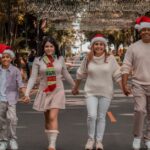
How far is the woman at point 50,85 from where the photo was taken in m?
9.28

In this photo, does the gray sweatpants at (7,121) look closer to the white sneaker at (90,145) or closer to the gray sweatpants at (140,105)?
the white sneaker at (90,145)

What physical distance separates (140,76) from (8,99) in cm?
212

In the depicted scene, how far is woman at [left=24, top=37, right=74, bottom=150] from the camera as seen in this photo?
928cm

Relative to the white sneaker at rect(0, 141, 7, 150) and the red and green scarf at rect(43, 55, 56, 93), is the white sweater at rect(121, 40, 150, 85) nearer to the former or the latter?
the red and green scarf at rect(43, 55, 56, 93)

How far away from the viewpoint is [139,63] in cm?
904

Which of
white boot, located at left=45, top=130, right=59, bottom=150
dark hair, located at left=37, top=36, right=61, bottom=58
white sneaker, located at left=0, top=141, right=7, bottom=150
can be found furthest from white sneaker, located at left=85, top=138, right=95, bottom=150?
dark hair, located at left=37, top=36, right=61, bottom=58

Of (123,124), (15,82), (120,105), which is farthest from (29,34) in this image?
(15,82)

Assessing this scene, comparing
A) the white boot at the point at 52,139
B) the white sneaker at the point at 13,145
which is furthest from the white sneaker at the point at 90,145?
the white sneaker at the point at 13,145

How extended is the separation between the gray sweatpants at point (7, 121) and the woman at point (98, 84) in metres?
1.18

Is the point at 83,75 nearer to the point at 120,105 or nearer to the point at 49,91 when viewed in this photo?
the point at 49,91

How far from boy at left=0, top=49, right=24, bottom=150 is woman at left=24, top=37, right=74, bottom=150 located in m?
0.25

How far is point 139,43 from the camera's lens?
9164 mm

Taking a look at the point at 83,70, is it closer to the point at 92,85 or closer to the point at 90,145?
the point at 92,85

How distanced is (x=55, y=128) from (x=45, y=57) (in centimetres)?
114
